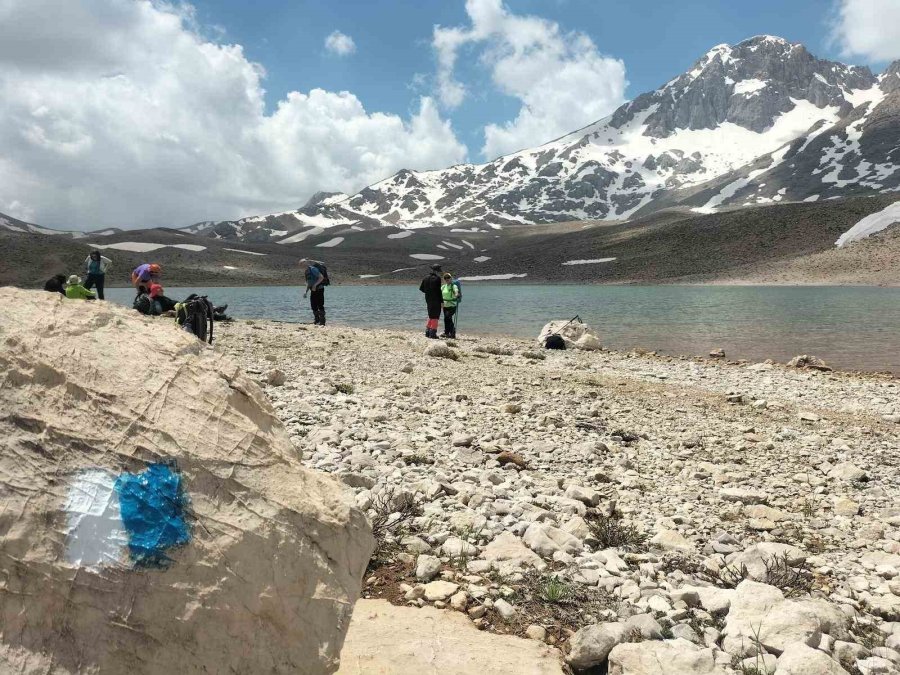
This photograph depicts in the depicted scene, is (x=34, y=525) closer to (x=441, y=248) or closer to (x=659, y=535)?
(x=659, y=535)

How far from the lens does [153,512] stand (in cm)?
235

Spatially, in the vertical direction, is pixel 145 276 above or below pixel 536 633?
above

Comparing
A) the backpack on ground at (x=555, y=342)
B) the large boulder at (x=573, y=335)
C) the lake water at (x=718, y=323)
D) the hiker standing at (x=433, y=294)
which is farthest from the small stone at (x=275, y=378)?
the lake water at (x=718, y=323)

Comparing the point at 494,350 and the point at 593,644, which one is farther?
the point at 494,350

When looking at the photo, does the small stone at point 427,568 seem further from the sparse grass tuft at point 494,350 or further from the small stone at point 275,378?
the sparse grass tuft at point 494,350

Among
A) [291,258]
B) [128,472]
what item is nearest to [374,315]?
[128,472]

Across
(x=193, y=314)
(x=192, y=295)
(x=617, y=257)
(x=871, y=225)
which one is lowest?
(x=193, y=314)

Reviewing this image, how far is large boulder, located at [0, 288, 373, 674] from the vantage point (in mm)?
2199

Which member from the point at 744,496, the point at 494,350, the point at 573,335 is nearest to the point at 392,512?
the point at 744,496

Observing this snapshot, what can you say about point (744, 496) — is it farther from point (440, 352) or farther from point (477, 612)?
point (440, 352)

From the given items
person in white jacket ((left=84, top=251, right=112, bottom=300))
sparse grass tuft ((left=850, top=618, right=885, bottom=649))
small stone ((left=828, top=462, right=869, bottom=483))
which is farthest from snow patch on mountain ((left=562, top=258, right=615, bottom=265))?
sparse grass tuft ((left=850, top=618, right=885, bottom=649))

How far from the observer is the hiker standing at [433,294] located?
20.3 meters

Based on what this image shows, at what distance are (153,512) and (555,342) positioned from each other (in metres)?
20.6

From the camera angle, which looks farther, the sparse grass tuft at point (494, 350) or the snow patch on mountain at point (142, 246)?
the snow patch on mountain at point (142, 246)
